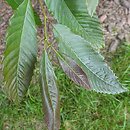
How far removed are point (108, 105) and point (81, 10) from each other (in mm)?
1212

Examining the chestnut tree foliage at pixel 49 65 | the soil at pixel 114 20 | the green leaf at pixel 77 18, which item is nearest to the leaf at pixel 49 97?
the chestnut tree foliage at pixel 49 65

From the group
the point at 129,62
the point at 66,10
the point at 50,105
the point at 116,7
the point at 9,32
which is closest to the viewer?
the point at 50,105

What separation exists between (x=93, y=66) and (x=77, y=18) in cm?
26

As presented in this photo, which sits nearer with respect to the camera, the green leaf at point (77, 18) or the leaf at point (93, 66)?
the leaf at point (93, 66)

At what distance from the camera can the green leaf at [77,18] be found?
1.06 m

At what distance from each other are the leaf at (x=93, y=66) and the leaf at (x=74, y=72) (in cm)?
2

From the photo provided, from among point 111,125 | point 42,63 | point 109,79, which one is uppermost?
point 42,63

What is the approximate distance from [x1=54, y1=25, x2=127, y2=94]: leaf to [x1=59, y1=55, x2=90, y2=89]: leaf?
1.0 inches

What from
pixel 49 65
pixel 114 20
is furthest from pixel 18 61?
pixel 114 20

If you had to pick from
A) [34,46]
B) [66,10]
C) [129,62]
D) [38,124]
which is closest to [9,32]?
[34,46]

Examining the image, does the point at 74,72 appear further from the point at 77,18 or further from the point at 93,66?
the point at 77,18

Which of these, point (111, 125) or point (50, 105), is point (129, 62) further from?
point (50, 105)

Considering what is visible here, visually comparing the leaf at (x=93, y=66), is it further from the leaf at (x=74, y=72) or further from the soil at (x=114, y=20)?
the soil at (x=114, y=20)

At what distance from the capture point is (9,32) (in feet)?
3.05
